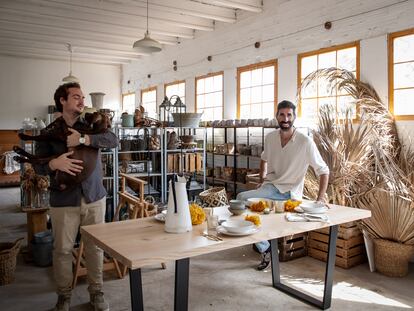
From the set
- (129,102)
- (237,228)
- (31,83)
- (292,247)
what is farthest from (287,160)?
(31,83)

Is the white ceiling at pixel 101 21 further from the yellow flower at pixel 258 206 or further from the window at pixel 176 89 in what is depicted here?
the yellow flower at pixel 258 206

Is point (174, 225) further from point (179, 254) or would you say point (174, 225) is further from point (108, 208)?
point (108, 208)

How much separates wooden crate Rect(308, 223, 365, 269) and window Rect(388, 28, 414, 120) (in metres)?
1.50

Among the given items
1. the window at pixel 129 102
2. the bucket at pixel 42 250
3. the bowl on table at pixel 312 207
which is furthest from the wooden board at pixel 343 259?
the window at pixel 129 102

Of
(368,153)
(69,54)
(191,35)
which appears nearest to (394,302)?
(368,153)

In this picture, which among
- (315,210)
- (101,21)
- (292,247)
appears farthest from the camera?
(101,21)

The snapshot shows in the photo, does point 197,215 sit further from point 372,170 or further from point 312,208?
point 372,170

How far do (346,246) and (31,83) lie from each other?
10495 mm

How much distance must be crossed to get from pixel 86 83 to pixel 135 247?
11142mm

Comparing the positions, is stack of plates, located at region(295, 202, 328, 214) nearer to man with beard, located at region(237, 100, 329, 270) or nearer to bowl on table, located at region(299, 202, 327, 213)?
bowl on table, located at region(299, 202, 327, 213)

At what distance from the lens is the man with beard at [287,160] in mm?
3523

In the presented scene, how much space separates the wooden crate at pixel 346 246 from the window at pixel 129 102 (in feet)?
29.5

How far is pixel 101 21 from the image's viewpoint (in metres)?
7.59

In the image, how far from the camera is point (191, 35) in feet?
28.0
